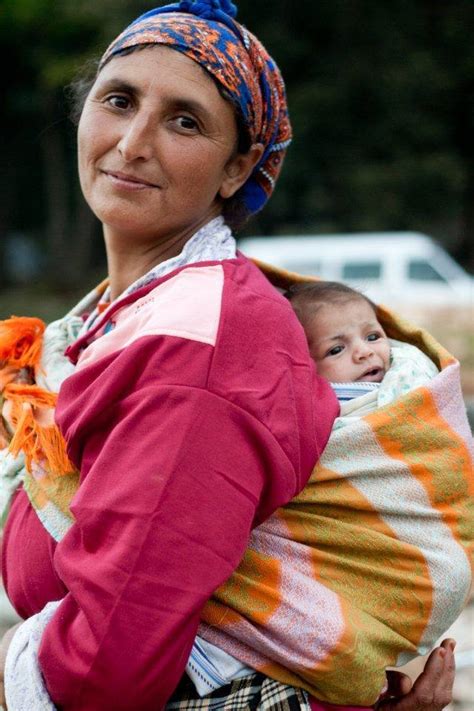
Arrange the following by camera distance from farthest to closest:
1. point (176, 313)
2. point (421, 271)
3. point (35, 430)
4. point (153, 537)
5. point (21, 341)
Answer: point (421, 271)
point (21, 341)
point (35, 430)
point (176, 313)
point (153, 537)

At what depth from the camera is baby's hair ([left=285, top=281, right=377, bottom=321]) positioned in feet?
6.98

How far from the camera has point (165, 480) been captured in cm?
143

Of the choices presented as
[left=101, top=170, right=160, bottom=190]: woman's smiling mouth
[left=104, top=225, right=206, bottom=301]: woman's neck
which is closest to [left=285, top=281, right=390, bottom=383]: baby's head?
[left=104, top=225, right=206, bottom=301]: woman's neck

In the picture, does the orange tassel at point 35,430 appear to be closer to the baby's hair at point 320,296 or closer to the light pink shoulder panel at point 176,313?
the light pink shoulder panel at point 176,313

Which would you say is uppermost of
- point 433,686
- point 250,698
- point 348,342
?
point 348,342

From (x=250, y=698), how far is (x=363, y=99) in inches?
859

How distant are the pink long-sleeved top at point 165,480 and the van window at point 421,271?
517 inches

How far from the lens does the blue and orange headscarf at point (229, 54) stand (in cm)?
180

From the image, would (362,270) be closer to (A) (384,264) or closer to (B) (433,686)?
(A) (384,264)

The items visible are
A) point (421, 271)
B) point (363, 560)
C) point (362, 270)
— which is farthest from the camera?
point (362, 270)

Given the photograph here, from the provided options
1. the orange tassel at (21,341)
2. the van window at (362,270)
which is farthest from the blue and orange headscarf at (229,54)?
the van window at (362,270)

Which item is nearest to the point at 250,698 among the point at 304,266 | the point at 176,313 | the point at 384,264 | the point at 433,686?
the point at 433,686

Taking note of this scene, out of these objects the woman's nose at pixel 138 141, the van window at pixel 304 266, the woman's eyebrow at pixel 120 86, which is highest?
the woman's eyebrow at pixel 120 86

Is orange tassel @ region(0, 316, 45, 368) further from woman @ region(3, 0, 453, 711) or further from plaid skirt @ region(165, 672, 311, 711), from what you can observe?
plaid skirt @ region(165, 672, 311, 711)
